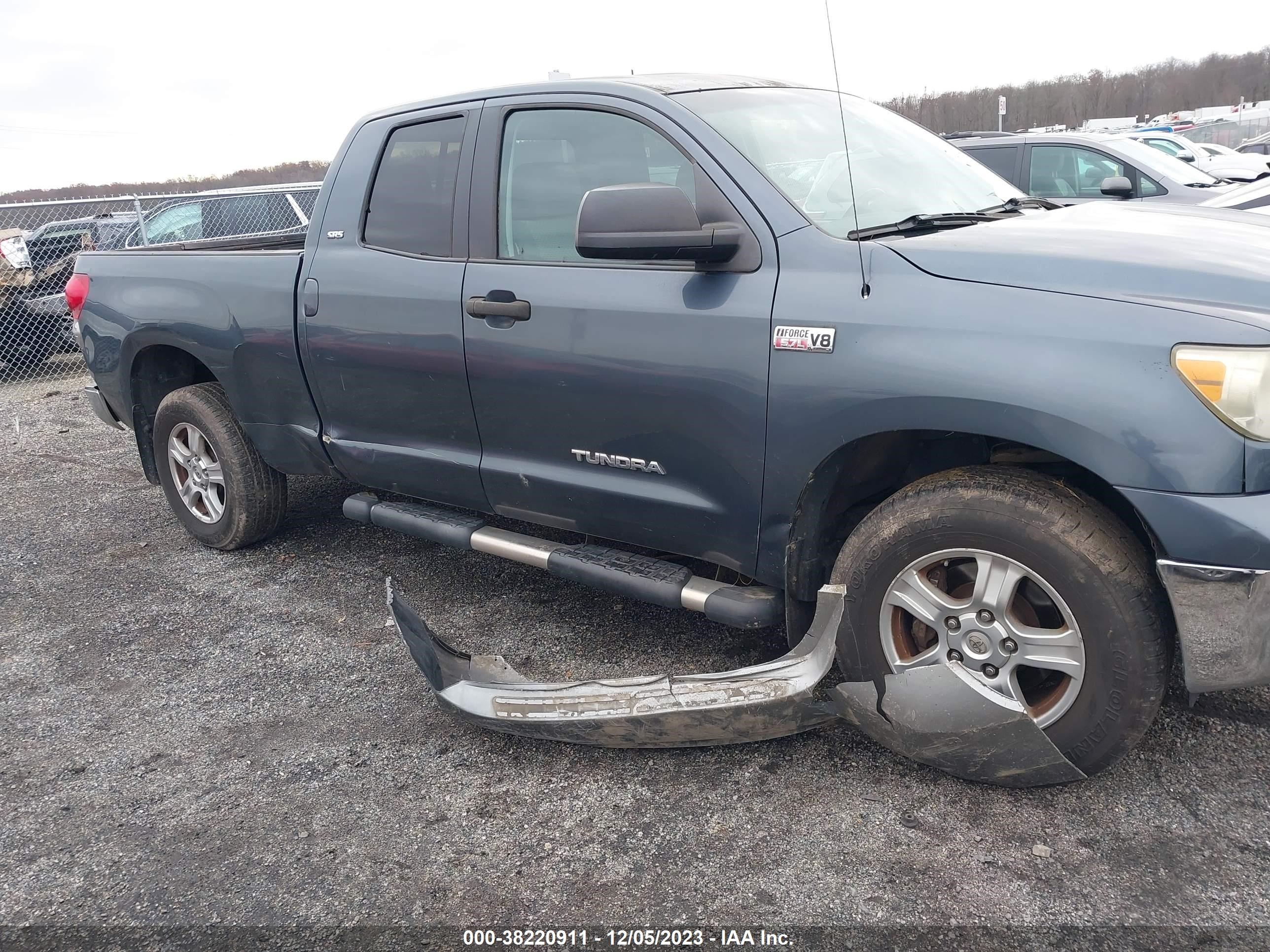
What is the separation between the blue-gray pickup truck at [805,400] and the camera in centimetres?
221

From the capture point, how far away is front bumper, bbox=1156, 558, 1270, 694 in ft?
6.99

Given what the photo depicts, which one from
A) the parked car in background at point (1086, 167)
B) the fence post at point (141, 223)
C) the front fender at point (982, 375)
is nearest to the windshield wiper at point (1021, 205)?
the front fender at point (982, 375)

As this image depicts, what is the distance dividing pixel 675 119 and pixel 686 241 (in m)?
0.52

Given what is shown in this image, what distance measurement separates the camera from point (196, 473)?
4695 millimetres

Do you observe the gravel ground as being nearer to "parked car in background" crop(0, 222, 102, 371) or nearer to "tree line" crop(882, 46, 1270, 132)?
"parked car in background" crop(0, 222, 102, 371)

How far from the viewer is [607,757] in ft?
9.52

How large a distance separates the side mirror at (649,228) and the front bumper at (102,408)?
10.8 ft

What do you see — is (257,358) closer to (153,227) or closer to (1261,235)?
(1261,235)

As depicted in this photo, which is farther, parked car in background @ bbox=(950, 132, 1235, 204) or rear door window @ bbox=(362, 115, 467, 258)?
parked car in background @ bbox=(950, 132, 1235, 204)

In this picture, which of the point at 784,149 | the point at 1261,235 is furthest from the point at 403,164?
the point at 1261,235

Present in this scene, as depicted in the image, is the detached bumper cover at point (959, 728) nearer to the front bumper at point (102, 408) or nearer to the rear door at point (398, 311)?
the rear door at point (398, 311)

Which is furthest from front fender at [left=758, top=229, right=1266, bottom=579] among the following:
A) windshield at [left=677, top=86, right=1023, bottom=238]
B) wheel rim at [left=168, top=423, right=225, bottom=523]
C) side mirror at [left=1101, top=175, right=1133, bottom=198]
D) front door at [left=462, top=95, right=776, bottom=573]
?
side mirror at [left=1101, top=175, right=1133, bottom=198]

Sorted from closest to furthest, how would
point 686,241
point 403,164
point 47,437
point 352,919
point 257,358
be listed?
point 352,919 < point 686,241 < point 403,164 < point 257,358 < point 47,437

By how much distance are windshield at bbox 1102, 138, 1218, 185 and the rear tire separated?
6961 millimetres
